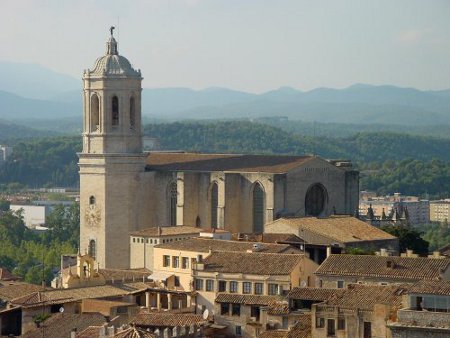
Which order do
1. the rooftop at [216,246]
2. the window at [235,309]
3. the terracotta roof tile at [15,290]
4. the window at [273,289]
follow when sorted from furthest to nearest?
1. the rooftop at [216,246]
2. the terracotta roof tile at [15,290]
3. the window at [273,289]
4. the window at [235,309]

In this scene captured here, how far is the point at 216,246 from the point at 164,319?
1099cm

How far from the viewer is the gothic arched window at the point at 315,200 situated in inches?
2719

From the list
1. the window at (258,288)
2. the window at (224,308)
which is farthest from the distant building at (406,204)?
the window at (224,308)

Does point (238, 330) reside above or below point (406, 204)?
below

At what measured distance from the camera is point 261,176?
2675 inches

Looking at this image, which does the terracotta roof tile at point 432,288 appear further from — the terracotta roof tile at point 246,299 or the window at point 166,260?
the window at point 166,260

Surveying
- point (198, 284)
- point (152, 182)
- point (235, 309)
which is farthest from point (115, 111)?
point (235, 309)

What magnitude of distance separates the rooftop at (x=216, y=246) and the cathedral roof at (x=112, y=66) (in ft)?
48.8

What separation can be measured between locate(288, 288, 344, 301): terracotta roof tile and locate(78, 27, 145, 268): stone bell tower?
80.0 feet

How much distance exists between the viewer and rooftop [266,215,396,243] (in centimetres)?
6003

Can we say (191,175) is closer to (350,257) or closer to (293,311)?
(350,257)

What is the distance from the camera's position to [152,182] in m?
71.6

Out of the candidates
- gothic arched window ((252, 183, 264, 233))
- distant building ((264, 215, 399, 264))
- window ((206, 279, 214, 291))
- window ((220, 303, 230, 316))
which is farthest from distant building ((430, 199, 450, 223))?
window ((220, 303, 230, 316))

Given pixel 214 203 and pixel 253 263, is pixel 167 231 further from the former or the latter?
pixel 253 263
